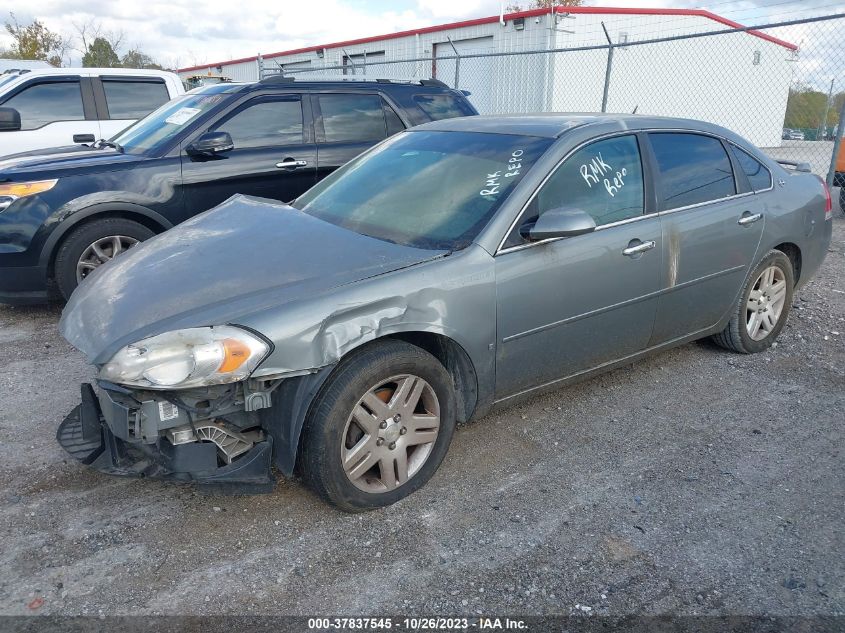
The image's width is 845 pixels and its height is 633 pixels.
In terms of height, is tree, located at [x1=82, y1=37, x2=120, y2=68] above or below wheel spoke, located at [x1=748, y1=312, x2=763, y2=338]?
above

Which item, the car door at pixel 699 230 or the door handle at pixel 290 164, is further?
the door handle at pixel 290 164

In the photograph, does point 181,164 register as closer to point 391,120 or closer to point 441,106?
point 391,120

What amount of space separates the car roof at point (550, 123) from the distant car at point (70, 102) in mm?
5617

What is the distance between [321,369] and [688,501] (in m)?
1.79

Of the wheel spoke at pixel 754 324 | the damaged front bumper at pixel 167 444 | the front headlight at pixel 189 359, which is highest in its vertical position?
the front headlight at pixel 189 359

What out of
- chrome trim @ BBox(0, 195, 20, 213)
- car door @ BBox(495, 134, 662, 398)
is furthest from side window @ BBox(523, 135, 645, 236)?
chrome trim @ BBox(0, 195, 20, 213)

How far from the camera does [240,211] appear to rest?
3926mm

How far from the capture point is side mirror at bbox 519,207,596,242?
10.7ft

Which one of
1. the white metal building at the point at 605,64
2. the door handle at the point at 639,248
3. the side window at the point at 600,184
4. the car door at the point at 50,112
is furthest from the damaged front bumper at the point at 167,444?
the white metal building at the point at 605,64

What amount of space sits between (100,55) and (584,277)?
38.1 metres

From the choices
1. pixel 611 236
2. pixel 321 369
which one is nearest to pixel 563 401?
pixel 611 236

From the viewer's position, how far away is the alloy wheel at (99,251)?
548cm

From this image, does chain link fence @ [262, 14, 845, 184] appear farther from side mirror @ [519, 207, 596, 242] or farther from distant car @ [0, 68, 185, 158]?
side mirror @ [519, 207, 596, 242]

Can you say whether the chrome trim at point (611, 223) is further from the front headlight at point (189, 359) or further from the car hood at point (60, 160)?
the car hood at point (60, 160)
